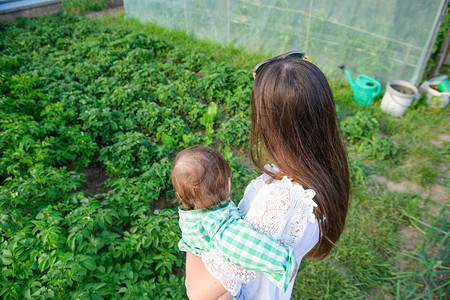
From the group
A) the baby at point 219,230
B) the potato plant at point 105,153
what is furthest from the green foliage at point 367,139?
the baby at point 219,230

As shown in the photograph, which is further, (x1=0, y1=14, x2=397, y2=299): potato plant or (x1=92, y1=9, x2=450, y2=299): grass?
(x1=92, y1=9, x2=450, y2=299): grass

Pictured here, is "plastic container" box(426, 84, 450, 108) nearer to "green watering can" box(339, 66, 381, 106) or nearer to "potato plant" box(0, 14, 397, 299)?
"green watering can" box(339, 66, 381, 106)

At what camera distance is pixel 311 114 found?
1053 mm

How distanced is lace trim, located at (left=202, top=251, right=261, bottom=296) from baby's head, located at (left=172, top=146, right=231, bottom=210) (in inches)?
10.7

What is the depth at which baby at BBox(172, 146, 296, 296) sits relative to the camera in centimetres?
92

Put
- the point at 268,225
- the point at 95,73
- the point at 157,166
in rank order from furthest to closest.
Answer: the point at 95,73, the point at 157,166, the point at 268,225

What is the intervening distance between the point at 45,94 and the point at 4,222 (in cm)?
225

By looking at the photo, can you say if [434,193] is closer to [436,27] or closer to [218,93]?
[436,27]

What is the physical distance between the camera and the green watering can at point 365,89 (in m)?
4.44

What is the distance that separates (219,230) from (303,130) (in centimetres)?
46

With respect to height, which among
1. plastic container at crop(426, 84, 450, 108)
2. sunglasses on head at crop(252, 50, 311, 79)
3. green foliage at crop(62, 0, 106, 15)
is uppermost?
sunglasses on head at crop(252, 50, 311, 79)

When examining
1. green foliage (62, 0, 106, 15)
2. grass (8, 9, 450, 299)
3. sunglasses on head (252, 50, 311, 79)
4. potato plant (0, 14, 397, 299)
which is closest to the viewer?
sunglasses on head (252, 50, 311, 79)

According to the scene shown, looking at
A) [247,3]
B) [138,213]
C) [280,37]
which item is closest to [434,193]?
[138,213]

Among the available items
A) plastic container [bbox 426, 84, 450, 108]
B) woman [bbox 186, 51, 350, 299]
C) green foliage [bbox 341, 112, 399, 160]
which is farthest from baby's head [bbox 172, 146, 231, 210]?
plastic container [bbox 426, 84, 450, 108]
